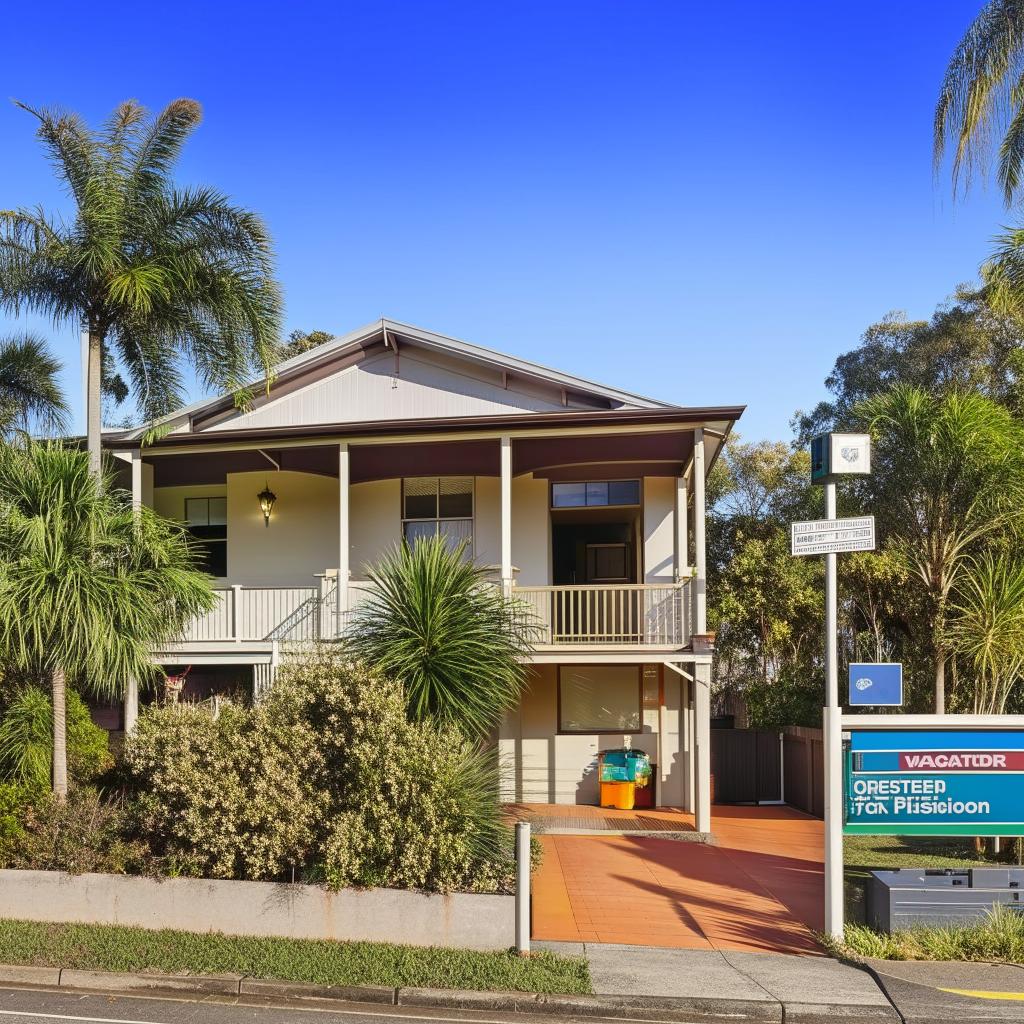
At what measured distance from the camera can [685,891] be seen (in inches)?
444

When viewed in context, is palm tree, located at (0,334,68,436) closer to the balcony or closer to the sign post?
the balcony

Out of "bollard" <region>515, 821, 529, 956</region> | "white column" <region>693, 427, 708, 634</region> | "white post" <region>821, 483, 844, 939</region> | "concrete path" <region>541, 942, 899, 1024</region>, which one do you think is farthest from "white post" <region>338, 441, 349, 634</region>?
"white post" <region>821, 483, 844, 939</region>

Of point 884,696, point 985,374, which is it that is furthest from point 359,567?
point 985,374

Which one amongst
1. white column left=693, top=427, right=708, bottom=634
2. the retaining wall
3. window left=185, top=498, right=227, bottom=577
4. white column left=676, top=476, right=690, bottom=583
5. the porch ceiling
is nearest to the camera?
the retaining wall

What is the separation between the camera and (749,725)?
811 inches

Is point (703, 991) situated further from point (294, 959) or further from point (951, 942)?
point (294, 959)

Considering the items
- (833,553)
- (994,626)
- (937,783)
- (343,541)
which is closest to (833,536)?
(833,553)

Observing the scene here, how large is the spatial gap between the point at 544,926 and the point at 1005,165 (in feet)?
39.3

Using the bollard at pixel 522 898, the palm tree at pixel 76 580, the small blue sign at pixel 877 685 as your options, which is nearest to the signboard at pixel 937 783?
the small blue sign at pixel 877 685

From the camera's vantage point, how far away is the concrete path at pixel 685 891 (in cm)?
966

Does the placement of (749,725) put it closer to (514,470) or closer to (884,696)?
(514,470)

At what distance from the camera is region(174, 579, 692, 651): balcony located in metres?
15.2

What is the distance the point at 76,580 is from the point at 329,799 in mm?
3522

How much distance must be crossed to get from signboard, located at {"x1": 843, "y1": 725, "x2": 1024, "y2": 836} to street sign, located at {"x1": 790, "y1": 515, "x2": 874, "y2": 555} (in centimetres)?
175
